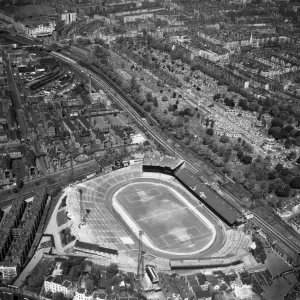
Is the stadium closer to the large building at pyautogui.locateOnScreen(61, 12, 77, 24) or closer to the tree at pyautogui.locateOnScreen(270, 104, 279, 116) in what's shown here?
the tree at pyautogui.locateOnScreen(270, 104, 279, 116)

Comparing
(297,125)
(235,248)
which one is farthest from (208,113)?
(235,248)

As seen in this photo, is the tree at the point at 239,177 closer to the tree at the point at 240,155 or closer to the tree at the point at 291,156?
the tree at the point at 240,155

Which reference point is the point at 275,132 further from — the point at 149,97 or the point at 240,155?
the point at 149,97

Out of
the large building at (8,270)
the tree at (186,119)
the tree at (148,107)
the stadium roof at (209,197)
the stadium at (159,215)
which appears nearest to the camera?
the large building at (8,270)

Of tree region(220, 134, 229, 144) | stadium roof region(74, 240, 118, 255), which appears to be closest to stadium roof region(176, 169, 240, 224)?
tree region(220, 134, 229, 144)

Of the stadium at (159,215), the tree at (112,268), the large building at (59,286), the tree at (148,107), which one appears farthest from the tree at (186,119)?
the large building at (59,286)

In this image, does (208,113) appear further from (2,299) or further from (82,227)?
(2,299)

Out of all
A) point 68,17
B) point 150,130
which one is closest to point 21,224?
→ point 150,130
